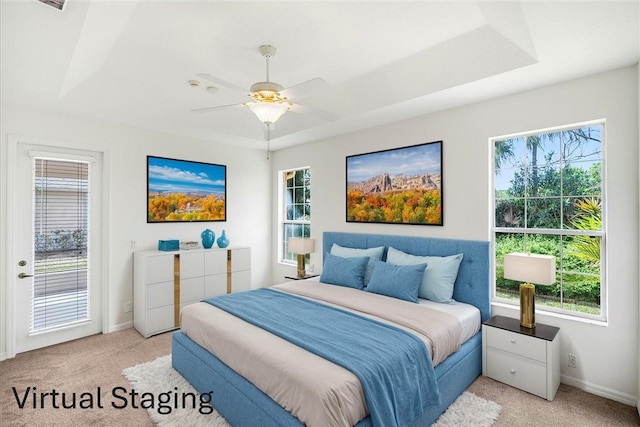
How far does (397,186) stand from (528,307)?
182 cm

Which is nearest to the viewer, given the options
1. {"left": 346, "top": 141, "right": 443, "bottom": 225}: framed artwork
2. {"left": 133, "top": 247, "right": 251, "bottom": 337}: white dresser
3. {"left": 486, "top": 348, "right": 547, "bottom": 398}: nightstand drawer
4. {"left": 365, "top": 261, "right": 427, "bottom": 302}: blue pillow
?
{"left": 486, "top": 348, "right": 547, "bottom": 398}: nightstand drawer

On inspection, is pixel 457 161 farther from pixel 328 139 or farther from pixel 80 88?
pixel 80 88

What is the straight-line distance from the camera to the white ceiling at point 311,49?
1970 millimetres

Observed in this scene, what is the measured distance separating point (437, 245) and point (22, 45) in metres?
3.84

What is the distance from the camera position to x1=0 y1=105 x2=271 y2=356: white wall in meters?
3.24

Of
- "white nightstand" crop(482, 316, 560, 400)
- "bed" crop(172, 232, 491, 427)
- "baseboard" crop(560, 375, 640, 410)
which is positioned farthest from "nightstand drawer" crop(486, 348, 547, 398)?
"baseboard" crop(560, 375, 640, 410)

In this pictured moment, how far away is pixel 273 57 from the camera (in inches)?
100

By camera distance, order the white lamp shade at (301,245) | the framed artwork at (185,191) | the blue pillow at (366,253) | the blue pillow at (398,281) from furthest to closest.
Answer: the white lamp shade at (301,245) → the framed artwork at (185,191) → the blue pillow at (366,253) → the blue pillow at (398,281)

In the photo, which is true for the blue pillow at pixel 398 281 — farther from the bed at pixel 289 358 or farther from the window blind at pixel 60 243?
the window blind at pixel 60 243

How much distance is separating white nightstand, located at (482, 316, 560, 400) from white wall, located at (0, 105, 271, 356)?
12.0 ft

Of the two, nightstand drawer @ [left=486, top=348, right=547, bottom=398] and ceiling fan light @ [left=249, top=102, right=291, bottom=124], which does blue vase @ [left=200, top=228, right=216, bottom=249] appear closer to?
ceiling fan light @ [left=249, top=102, right=291, bottom=124]

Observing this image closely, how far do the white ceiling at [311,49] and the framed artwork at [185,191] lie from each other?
3.20 ft

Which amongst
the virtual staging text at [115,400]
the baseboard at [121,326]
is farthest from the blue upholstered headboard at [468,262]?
the baseboard at [121,326]

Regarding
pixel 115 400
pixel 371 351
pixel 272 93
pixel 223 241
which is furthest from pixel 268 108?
pixel 223 241
